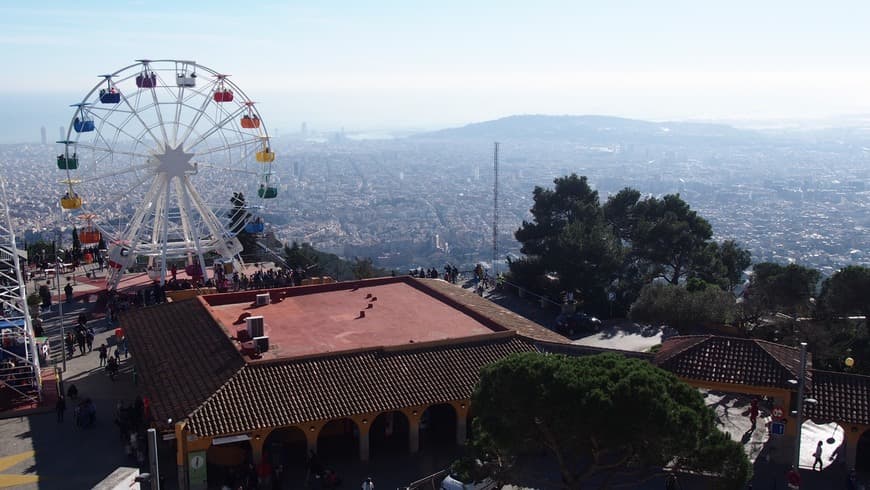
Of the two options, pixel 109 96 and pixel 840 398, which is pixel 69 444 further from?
pixel 840 398

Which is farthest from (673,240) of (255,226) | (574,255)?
(255,226)

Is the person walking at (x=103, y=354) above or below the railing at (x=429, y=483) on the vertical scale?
above

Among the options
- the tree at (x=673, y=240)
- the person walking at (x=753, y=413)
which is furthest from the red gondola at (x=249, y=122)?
the person walking at (x=753, y=413)

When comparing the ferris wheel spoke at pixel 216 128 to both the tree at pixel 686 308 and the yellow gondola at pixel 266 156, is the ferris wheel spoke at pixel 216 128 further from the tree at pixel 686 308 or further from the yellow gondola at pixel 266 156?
the tree at pixel 686 308

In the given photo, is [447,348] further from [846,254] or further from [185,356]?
[846,254]

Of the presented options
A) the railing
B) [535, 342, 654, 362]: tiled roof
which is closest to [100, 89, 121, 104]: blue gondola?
[535, 342, 654, 362]: tiled roof
